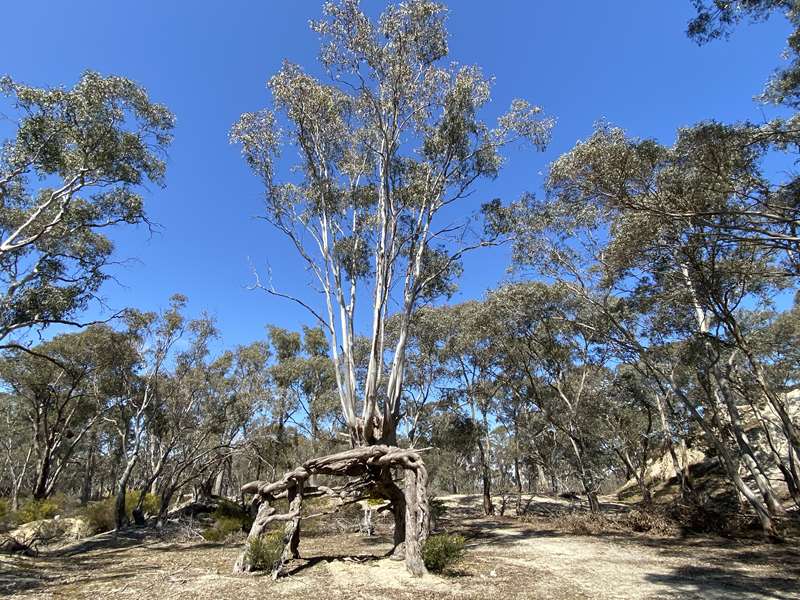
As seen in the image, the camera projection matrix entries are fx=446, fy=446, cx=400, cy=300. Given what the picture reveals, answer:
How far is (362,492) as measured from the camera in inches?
385

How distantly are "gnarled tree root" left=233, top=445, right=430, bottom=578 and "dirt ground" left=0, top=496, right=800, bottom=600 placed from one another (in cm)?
41

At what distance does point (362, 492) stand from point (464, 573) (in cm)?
284

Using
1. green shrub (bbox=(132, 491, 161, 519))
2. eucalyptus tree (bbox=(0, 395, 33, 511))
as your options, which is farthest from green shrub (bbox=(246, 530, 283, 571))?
eucalyptus tree (bbox=(0, 395, 33, 511))

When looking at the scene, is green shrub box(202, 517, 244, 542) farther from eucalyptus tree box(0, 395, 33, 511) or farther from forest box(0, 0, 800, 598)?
eucalyptus tree box(0, 395, 33, 511)

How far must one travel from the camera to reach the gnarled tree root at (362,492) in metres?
7.71

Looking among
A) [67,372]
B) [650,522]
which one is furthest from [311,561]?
[67,372]

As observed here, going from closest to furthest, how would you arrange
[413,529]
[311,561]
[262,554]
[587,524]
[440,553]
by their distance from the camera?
[440,553], [413,529], [262,554], [311,561], [587,524]

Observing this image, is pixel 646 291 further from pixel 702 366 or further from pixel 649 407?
pixel 649 407

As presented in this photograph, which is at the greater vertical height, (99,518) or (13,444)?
(13,444)

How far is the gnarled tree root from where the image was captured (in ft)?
25.3

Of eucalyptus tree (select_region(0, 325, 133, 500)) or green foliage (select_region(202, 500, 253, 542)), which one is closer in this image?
green foliage (select_region(202, 500, 253, 542))

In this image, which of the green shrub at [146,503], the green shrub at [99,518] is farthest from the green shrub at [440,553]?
the green shrub at [146,503]

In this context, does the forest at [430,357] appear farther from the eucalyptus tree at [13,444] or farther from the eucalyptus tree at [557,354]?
the eucalyptus tree at [13,444]

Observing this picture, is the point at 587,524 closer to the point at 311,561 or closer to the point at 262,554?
the point at 311,561
